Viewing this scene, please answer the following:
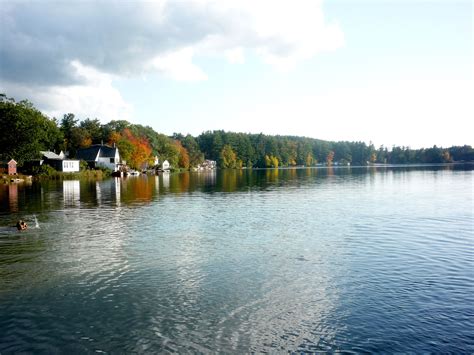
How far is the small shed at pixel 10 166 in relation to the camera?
3258 inches

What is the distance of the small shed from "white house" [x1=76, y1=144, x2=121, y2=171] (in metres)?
25.8

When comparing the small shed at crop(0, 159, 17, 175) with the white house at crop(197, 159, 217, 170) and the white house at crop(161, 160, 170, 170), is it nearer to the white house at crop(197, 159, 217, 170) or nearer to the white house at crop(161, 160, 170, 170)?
the white house at crop(161, 160, 170, 170)

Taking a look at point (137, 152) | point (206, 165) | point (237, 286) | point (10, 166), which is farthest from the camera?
point (206, 165)

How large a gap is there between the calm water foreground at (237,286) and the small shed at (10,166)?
65097 mm

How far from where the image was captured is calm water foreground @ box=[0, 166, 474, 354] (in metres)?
10.2

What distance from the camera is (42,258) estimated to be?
17891 millimetres

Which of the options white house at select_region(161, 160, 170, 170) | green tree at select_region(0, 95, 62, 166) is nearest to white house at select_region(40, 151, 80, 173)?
green tree at select_region(0, 95, 62, 166)

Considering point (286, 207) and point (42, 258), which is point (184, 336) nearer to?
point (42, 258)

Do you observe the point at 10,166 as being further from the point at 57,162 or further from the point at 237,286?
the point at 237,286

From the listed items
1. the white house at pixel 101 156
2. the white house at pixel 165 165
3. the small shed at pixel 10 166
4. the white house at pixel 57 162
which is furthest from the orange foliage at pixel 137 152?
the small shed at pixel 10 166

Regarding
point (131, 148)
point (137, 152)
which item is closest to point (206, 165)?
point (137, 152)

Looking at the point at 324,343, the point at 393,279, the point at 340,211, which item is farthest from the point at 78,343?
the point at 340,211

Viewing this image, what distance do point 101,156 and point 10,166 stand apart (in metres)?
29.6

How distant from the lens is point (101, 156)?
11081 cm
